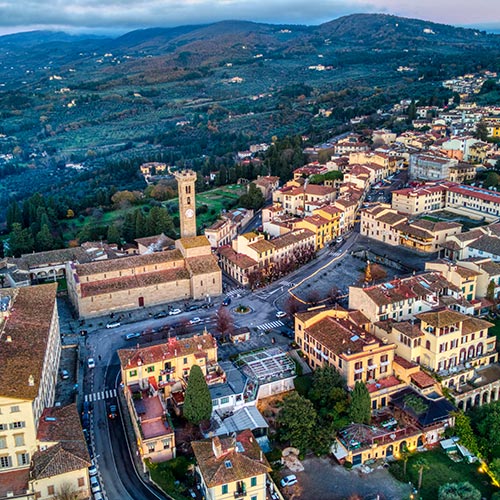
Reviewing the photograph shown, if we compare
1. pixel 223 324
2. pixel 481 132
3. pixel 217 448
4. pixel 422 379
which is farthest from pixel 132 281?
pixel 481 132

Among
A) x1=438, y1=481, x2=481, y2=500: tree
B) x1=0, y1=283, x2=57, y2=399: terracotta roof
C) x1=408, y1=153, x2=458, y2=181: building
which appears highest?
x1=408, y1=153, x2=458, y2=181: building

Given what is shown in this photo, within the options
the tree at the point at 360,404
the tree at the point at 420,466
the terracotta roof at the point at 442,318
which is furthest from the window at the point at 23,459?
the terracotta roof at the point at 442,318

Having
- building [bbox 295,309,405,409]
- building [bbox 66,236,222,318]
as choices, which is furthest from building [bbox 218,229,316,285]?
building [bbox 295,309,405,409]

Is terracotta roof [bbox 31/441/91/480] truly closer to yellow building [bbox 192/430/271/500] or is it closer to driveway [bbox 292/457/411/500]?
yellow building [bbox 192/430/271/500]

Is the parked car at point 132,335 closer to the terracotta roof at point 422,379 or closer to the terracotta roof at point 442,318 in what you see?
the terracotta roof at point 422,379

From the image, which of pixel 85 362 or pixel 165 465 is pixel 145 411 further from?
pixel 85 362

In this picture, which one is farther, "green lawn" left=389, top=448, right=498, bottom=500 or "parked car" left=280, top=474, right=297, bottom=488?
"green lawn" left=389, top=448, right=498, bottom=500

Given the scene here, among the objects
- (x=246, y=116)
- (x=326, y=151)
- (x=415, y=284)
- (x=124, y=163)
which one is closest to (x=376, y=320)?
(x=415, y=284)

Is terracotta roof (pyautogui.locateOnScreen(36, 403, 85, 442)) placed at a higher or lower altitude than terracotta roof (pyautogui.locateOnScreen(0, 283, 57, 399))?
lower
